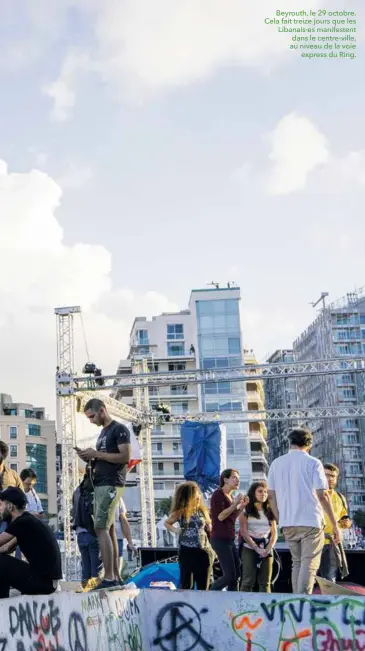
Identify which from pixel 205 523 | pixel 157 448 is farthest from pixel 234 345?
pixel 205 523

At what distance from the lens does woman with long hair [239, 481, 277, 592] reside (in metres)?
7.79

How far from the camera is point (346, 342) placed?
99.8 meters

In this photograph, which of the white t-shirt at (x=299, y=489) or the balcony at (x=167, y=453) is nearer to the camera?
the white t-shirt at (x=299, y=489)

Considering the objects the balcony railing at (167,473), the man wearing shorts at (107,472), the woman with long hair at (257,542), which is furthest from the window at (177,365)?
the man wearing shorts at (107,472)

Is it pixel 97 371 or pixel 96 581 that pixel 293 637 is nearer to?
pixel 96 581

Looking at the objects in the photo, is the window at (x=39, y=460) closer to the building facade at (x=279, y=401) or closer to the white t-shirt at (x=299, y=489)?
the building facade at (x=279, y=401)

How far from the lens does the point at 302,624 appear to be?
4.74 meters

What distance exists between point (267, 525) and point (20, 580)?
2.66 meters

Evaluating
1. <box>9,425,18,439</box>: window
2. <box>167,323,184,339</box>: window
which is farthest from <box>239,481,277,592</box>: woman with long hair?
<box>9,425,18,439</box>: window

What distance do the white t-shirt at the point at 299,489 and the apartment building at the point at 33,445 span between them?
3462 inches

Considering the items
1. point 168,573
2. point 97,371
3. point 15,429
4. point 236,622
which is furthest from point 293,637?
point 15,429

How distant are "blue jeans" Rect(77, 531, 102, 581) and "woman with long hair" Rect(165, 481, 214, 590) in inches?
45.5

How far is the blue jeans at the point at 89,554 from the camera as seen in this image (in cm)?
839

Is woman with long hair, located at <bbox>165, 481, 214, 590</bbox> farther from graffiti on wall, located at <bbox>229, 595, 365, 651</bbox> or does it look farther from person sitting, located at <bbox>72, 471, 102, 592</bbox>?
graffiti on wall, located at <bbox>229, 595, 365, 651</bbox>
